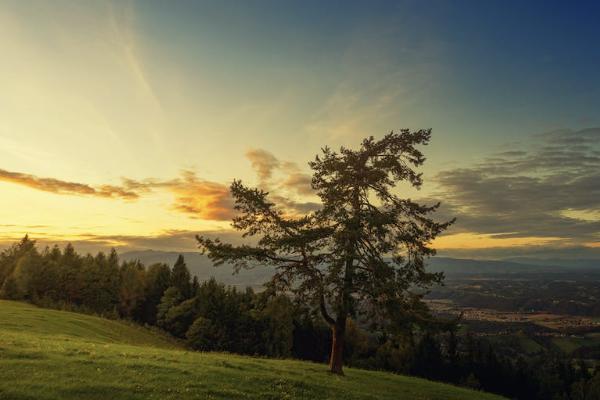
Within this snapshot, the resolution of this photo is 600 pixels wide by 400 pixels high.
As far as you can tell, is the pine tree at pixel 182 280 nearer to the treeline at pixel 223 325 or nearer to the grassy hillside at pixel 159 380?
the treeline at pixel 223 325

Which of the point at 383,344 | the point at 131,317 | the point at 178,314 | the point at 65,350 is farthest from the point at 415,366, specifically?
the point at 65,350

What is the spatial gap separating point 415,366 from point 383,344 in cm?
913

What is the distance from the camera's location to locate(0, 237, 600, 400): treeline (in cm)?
9238

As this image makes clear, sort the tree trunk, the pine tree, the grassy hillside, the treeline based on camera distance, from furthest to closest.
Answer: the pine tree
the treeline
the tree trunk
the grassy hillside

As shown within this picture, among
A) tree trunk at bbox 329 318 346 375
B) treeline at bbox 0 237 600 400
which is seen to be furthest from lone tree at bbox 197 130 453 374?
treeline at bbox 0 237 600 400

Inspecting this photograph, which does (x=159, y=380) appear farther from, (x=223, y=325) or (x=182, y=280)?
(x=182, y=280)

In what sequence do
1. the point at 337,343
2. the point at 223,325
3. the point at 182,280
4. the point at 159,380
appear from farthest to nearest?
the point at 182,280, the point at 223,325, the point at 337,343, the point at 159,380

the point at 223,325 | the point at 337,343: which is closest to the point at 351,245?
the point at 337,343

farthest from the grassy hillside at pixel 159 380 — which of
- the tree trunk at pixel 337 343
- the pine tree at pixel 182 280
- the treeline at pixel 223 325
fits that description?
the pine tree at pixel 182 280

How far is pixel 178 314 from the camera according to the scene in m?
97.9

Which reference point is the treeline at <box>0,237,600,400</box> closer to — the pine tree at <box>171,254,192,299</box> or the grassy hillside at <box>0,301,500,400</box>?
the pine tree at <box>171,254,192,299</box>

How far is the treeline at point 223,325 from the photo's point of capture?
9238 cm

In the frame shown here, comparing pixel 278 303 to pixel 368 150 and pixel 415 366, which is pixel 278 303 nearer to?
pixel 368 150

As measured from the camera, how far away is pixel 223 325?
9438cm
